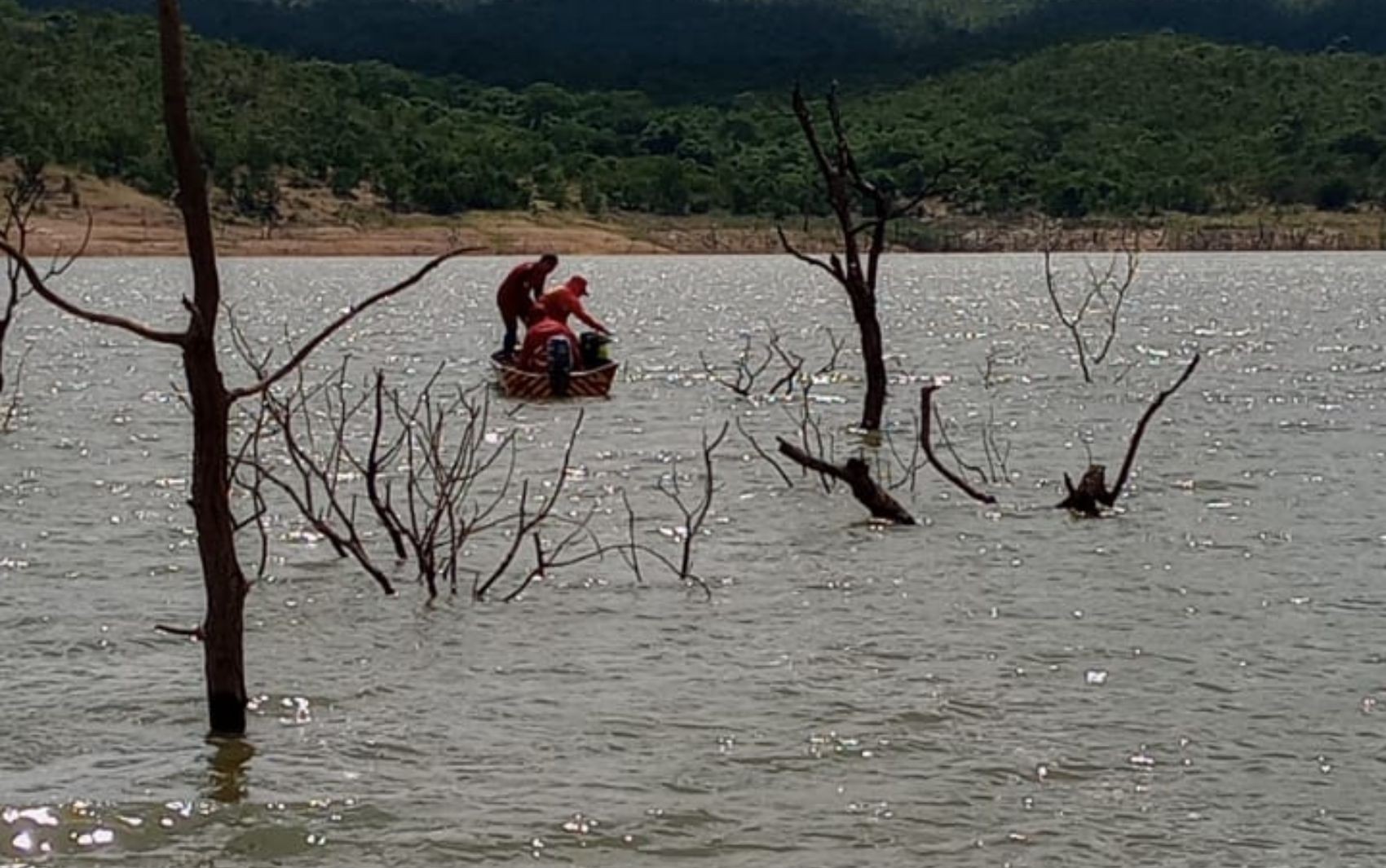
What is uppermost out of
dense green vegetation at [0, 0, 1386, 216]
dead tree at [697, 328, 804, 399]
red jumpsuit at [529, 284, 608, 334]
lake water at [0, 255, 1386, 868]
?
dense green vegetation at [0, 0, 1386, 216]

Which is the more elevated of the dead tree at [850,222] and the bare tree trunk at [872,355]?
the dead tree at [850,222]

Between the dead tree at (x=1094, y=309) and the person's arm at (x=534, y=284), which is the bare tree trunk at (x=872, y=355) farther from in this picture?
the person's arm at (x=534, y=284)

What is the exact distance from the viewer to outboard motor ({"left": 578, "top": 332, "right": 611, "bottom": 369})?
34384 mm

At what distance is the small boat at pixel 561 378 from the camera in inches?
1312

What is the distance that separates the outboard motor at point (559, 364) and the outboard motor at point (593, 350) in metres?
0.78

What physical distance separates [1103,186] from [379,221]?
5800cm

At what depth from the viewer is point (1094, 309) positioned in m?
81.6

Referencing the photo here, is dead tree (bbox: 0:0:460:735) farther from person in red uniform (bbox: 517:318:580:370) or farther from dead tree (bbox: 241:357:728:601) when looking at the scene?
person in red uniform (bbox: 517:318:580:370)

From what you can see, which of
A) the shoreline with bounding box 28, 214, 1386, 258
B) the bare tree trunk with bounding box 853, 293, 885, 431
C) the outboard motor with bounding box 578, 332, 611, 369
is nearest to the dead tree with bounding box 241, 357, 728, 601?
the bare tree trunk with bounding box 853, 293, 885, 431

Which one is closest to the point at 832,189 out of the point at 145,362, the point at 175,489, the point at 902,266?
the point at 175,489

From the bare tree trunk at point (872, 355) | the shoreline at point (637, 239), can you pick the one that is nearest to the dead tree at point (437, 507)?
the bare tree trunk at point (872, 355)

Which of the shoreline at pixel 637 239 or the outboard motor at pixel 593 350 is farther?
the shoreline at pixel 637 239

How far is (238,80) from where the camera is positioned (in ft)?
529

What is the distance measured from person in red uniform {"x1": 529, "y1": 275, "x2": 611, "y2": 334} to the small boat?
528mm
